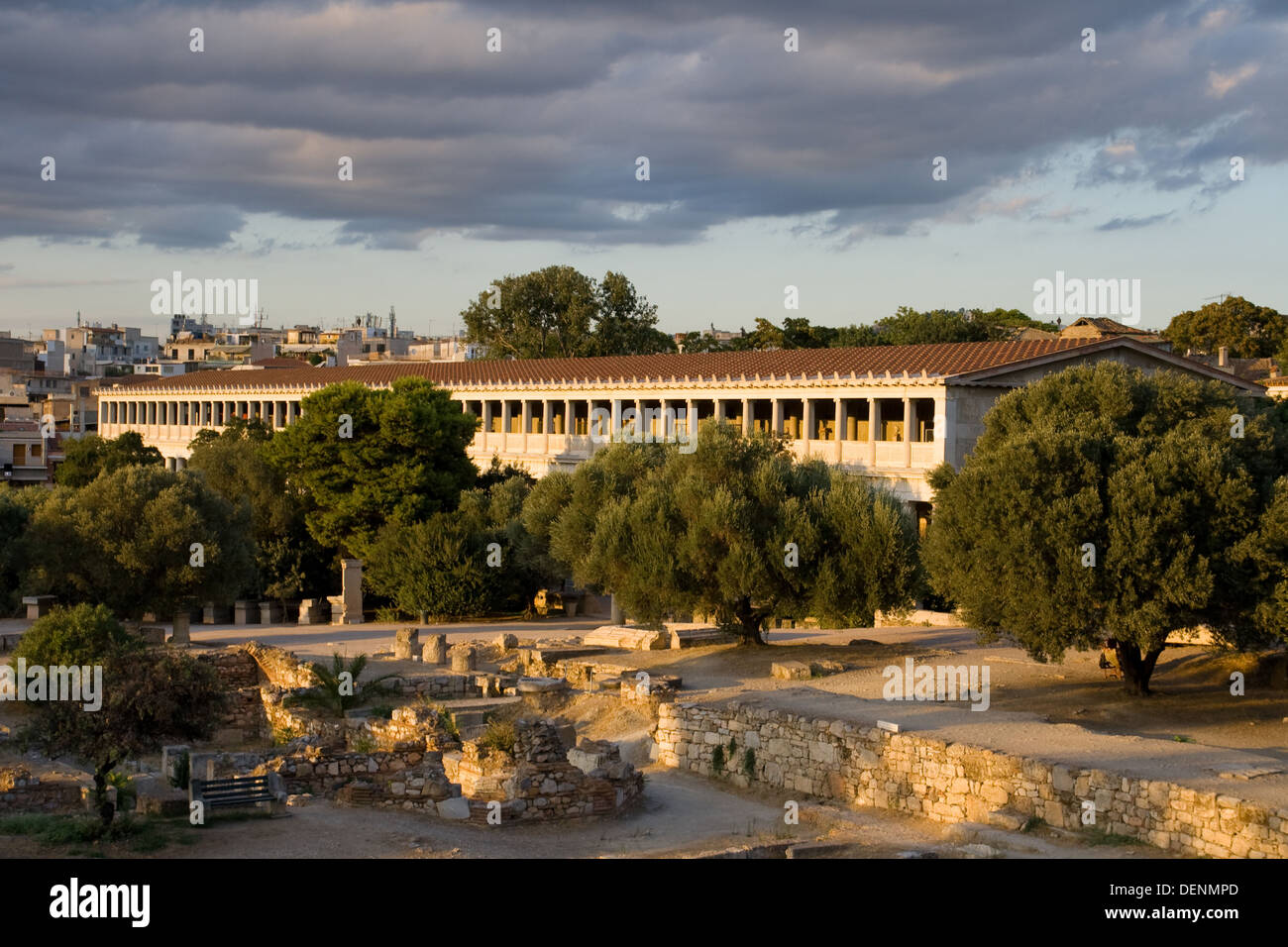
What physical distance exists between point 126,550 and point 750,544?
17.9 m

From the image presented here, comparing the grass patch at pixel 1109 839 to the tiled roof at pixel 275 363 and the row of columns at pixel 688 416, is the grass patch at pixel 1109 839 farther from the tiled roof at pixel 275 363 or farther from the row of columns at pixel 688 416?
the tiled roof at pixel 275 363

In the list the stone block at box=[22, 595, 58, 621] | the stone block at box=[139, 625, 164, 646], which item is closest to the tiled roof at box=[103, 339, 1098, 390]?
A: the stone block at box=[139, 625, 164, 646]

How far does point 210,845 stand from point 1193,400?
20.5m

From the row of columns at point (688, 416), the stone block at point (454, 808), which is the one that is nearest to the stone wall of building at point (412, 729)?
the stone block at point (454, 808)

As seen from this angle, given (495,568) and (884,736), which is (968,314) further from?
(884,736)

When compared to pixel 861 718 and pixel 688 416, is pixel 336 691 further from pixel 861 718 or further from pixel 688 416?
pixel 688 416

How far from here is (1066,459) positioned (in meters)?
25.4

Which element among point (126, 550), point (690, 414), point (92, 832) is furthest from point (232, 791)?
point (690, 414)

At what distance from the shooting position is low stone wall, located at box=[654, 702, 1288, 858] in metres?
16.3

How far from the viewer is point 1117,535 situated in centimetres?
2420

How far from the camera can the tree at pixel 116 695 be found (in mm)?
25203
